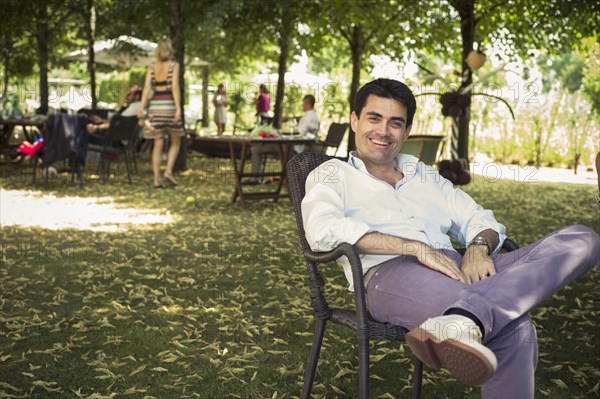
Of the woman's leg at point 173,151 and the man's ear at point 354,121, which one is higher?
the man's ear at point 354,121

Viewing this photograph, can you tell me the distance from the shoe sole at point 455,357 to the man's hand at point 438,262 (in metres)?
0.47

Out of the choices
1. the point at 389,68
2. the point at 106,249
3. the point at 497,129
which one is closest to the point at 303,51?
the point at 389,68

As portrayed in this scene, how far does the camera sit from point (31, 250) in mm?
6234

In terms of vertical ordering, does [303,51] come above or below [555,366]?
above

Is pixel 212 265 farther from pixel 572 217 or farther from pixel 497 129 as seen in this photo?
pixel 497 129

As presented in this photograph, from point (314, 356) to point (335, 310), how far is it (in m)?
0.22

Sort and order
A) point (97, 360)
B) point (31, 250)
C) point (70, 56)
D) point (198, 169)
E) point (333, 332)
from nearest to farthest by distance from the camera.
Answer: point (97, 360) < point (333, 332) < point (31, 250) < point (198, 169) < point (70, 56)

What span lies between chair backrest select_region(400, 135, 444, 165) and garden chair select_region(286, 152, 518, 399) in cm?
663

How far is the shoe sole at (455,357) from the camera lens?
2109mm

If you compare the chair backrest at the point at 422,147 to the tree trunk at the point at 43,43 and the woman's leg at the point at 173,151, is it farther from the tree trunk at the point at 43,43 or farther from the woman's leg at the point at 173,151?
the tree trunk at the point at 43,43

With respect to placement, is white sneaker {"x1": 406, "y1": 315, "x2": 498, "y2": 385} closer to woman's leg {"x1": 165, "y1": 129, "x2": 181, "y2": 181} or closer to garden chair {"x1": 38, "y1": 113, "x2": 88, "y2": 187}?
garden chair {"x1": 38, "y1": 113, "x2": 88, "y2": 187}

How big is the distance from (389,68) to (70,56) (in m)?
8.25

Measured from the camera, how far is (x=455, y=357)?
2146mm

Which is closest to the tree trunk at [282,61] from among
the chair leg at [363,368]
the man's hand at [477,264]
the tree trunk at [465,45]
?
the tree trunk at [465,45]
